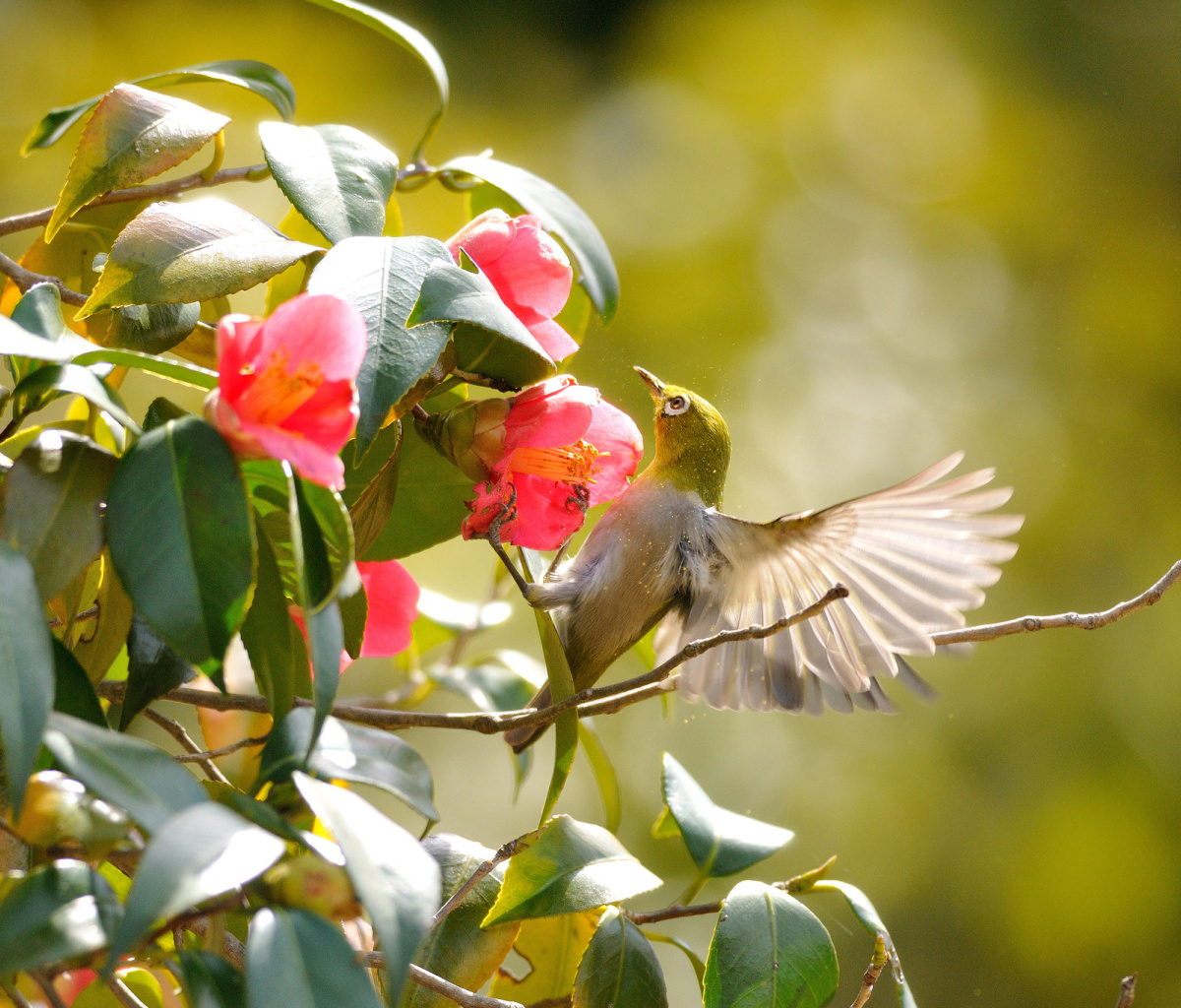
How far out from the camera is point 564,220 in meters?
0.63

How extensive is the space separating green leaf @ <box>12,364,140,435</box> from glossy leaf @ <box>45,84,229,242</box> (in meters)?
0.15

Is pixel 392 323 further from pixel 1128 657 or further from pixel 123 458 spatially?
pixel 1128 657

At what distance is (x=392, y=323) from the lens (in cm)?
37

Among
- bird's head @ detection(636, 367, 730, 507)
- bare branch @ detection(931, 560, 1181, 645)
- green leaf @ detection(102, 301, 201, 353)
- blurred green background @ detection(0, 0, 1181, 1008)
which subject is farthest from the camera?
blurred green background @ detection(0, 0, 1181, 1008)

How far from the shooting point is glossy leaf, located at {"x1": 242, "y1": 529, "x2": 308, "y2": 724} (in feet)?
1.39

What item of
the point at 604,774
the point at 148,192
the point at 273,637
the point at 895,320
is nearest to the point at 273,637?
the point at 273,637

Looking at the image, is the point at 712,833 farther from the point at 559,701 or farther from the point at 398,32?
the point at 398,32

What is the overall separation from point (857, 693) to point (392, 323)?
0.53 meters

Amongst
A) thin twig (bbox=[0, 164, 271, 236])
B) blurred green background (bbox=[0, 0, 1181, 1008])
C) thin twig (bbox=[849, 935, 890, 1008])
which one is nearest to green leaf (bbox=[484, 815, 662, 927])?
thin twig (bbox=[849, 935, 890, 1008])

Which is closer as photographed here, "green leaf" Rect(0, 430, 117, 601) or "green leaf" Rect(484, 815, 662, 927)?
"green leaf" Rect(0, 430, 117, 601)

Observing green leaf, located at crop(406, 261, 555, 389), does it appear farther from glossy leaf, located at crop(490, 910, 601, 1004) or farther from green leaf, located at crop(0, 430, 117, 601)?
glossy leaf, located at crop(490, 910, 601, 1004)

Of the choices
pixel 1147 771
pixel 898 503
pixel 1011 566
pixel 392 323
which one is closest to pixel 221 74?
pixel 392 323

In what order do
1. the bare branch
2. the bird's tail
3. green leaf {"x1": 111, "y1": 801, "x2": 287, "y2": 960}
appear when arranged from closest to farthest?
green leaf {"x1": 111, "y1": 801, "x2": 287, "y2": 960} < the bare branch < the bird's tail

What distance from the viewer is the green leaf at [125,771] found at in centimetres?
29
